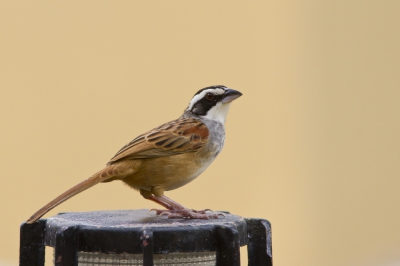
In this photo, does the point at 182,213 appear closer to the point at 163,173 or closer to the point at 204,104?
the point at 163,173

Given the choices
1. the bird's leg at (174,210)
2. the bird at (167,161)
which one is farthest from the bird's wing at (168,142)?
the bird's leg at (174,210)

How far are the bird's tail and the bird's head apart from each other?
0.74 metres

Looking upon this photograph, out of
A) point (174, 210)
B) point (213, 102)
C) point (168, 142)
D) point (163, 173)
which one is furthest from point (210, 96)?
point (174, 210)

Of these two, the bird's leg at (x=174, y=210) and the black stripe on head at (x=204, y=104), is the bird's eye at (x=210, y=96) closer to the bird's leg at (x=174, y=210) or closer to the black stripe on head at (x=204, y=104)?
the black stripe on head at (x=204, y=104)

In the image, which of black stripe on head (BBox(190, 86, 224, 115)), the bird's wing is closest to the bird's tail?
the bird's wing

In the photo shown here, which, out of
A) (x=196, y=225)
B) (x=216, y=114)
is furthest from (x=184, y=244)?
(x=216, y=114)

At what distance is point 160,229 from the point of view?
85.9 inches

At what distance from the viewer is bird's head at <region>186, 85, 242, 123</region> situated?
3.16 m

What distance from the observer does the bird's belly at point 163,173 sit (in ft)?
9.36

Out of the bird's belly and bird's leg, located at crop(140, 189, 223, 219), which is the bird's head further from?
bird's leg, located at crop(140, 189, 223, 219)

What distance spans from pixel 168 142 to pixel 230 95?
49 centimetres

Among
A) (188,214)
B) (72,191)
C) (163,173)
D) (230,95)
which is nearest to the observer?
(72,191)

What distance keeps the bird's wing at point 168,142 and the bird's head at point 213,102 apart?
136 mm

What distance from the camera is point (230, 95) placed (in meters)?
3.14
